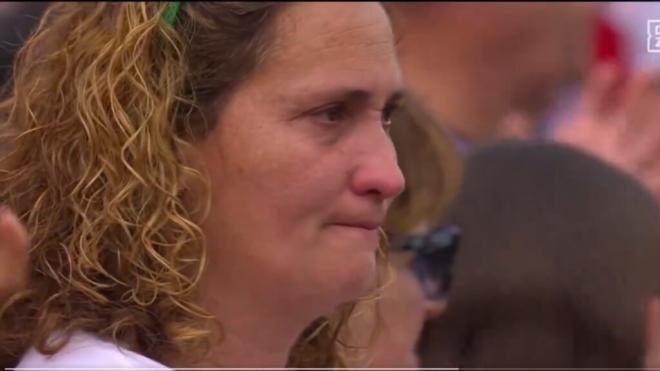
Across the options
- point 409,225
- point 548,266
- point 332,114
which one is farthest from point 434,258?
point 332,114

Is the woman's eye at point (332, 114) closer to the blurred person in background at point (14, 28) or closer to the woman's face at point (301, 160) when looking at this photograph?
the woman's face at point (301, 160)

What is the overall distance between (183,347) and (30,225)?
216 millimetres

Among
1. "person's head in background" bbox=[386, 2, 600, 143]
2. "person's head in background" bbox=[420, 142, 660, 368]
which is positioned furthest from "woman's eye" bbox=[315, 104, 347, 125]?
"person's head in background" bbox=[386, 2, 600, 143]

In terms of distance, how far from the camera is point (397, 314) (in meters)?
2.03

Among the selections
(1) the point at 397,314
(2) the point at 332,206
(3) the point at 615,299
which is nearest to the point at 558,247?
(3) the point at 615,299

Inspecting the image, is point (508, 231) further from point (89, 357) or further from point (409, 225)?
point (89, 357)

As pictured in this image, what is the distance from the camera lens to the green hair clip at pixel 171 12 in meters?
1.59

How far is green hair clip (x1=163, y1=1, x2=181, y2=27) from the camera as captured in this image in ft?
5.23

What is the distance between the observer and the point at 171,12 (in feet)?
5.24

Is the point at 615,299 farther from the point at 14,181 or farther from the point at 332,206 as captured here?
the point at 14,181

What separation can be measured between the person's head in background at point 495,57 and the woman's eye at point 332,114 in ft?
2.58

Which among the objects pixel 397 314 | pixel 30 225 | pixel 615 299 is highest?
pixel 30 225

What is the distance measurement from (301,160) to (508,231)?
54cm

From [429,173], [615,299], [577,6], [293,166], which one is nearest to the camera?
[293,166]
